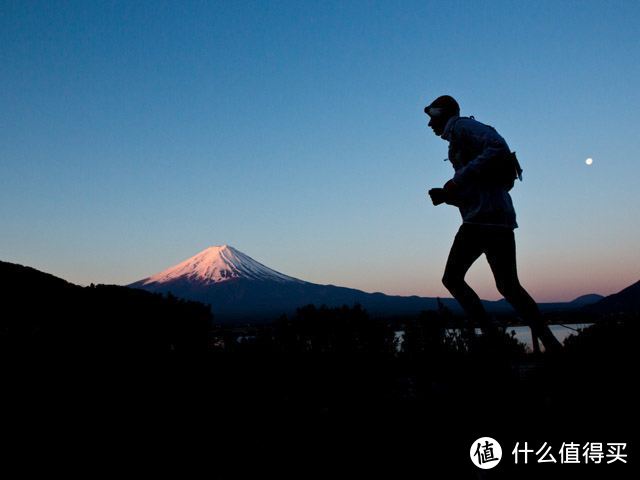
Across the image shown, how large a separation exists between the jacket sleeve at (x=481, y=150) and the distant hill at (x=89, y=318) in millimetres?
3739

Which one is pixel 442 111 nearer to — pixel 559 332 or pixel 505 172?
pixel 505 172

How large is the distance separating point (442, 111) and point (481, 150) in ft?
2.12

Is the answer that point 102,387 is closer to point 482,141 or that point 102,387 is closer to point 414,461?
point 414,461

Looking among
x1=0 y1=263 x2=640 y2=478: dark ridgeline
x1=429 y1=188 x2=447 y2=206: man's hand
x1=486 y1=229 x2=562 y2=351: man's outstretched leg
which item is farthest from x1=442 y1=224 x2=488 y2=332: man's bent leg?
x1=0 y1=263 x2=640 y2=478: dark ridgeline

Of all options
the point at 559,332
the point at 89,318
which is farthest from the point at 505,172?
the point at 559,332

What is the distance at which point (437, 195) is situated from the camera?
14.6 ft

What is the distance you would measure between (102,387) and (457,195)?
136 inches

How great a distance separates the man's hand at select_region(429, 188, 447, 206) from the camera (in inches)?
174

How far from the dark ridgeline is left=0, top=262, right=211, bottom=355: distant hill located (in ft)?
0.20

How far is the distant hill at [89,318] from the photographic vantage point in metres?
4.85

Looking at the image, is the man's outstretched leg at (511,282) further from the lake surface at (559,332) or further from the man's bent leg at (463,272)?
the lake surface at (559,332)

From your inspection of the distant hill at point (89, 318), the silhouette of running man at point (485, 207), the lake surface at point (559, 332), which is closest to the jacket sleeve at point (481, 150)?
the silhouette of running man at point (485, 207)

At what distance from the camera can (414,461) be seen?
101 inches

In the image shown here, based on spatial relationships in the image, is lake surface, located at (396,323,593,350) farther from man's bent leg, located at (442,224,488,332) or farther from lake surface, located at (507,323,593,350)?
man's bent leg, located at (442,224,488,332)
